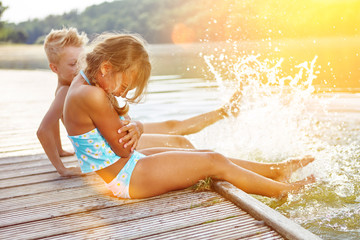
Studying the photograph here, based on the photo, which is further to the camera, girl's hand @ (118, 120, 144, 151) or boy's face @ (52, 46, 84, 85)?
boy's face @ (52, 46, 84, 85)

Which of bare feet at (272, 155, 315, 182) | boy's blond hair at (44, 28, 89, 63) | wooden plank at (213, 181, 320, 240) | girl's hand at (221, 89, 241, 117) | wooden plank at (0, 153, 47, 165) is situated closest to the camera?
wooden plank at (213, 181, 320, 240)

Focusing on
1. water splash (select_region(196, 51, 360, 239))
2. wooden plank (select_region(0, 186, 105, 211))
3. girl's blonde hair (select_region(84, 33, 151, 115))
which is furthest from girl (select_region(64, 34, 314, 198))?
water splash (select_region(196, 51, 360, 239))

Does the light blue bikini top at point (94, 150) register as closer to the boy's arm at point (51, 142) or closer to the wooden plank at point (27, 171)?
the boy's arm at point (51, 142)

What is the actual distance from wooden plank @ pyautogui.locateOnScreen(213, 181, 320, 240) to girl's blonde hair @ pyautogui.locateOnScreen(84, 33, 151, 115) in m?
0.96

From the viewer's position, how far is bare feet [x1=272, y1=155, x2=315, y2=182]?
146 inches

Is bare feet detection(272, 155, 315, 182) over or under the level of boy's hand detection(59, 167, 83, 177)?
over

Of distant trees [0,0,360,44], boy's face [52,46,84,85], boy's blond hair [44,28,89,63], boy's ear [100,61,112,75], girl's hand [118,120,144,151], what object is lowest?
distant trees [0,0,360,44]

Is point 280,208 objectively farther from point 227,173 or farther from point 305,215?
point 227,173

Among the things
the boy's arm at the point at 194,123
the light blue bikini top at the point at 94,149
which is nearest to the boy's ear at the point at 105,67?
the light blue bikini top at the point at 94,149

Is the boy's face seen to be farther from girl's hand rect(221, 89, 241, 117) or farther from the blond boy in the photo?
girl's hand rect(221, 89, 241, 117)

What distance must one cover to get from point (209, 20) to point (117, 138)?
3569 cm

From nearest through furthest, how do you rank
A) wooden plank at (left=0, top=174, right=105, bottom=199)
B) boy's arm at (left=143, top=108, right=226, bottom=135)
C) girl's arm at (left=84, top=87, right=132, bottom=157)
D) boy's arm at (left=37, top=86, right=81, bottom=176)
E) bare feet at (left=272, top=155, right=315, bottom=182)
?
girl's arm at (left=84, top=87, right=132, bottom=157), wooden plank at (left=0, top=174, right=105, bottom=199), boy's arm at (left=37, top=86, right=81, bottom=176), bare feet at (left=272, top=155, right=315, bottom=182), boy's arm at (left=143, top=108, right=226, bottom=135)

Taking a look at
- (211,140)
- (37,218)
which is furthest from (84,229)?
(211,140)

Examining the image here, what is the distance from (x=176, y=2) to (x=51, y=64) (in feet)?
187
